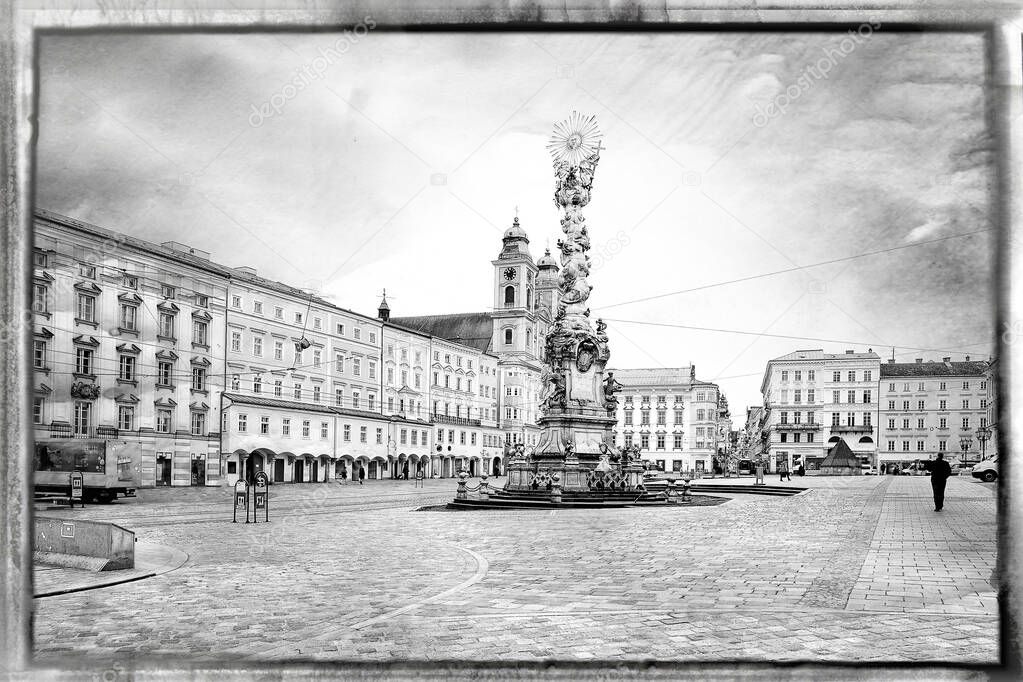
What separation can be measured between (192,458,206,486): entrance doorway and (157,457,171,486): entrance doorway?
1378mm

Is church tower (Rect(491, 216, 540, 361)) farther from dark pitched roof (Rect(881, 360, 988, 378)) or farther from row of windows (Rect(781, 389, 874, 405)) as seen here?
dark pitched roof (Rect(881, 360, 988, 378))

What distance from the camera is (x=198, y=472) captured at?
34.5 meters

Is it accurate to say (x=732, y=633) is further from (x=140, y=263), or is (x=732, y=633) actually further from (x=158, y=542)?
(x=140, y=263)

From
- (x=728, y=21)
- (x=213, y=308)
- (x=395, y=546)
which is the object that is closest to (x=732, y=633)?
(x=728, y=21)

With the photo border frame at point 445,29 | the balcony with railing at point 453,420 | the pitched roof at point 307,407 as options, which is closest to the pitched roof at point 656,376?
the pitched roof at point 307,407

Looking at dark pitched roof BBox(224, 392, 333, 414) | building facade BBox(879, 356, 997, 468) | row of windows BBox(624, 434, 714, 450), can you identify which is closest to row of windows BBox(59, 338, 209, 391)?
dark pitched roof BBox(224, 392, 333, 414)

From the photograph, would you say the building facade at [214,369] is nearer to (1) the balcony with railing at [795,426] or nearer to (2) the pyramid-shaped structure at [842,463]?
(1) the balcony with railing at [795,426]

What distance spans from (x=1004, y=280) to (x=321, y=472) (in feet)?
155

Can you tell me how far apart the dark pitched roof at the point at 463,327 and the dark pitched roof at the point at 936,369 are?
61.3 meters

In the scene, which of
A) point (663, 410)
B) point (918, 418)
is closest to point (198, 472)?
point (918, 418)

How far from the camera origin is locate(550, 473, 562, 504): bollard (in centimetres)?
2470

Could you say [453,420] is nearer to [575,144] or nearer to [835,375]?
[835,375]

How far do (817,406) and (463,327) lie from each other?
5404 cm

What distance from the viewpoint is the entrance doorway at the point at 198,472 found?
112 ft
